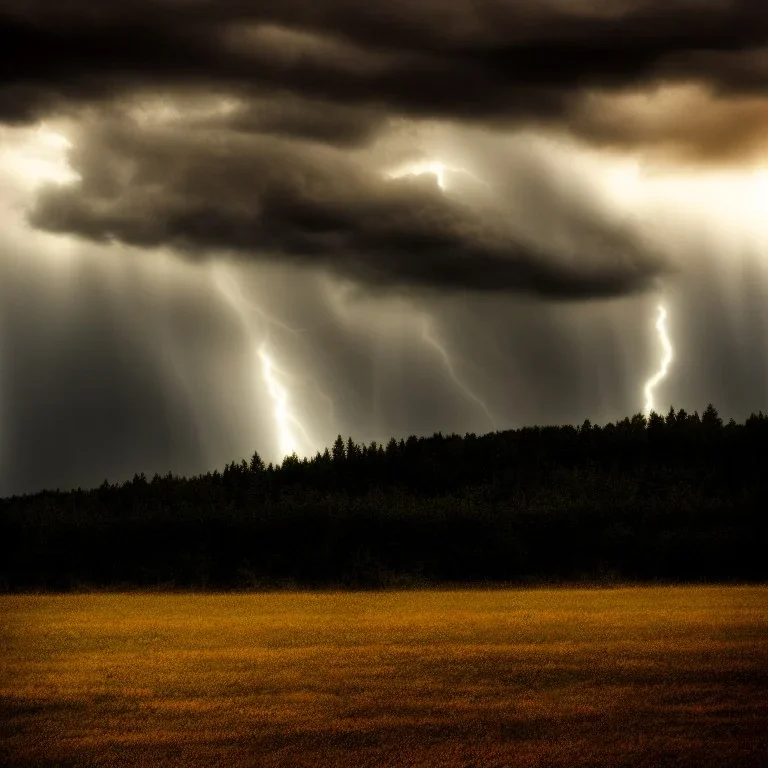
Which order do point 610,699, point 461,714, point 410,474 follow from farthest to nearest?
point 410,474 < point 610,699 < point 461,714

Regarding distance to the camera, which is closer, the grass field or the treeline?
the grass field

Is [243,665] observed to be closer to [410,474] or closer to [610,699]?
[610,699]

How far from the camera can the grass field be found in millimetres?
11156

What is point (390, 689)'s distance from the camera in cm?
1523

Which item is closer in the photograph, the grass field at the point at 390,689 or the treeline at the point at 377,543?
the grass field at the point at 390,689

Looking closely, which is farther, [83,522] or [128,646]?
[83,522]

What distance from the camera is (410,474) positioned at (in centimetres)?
8669

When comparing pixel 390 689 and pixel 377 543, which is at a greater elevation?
pixel 377 543

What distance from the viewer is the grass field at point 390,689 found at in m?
11.2

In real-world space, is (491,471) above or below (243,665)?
above

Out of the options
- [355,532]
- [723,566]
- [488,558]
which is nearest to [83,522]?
[355,532]

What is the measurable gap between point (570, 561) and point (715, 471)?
29189mm

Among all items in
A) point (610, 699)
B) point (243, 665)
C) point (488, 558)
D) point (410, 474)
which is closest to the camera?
point (610, 699)

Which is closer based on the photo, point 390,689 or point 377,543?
point 390,689
